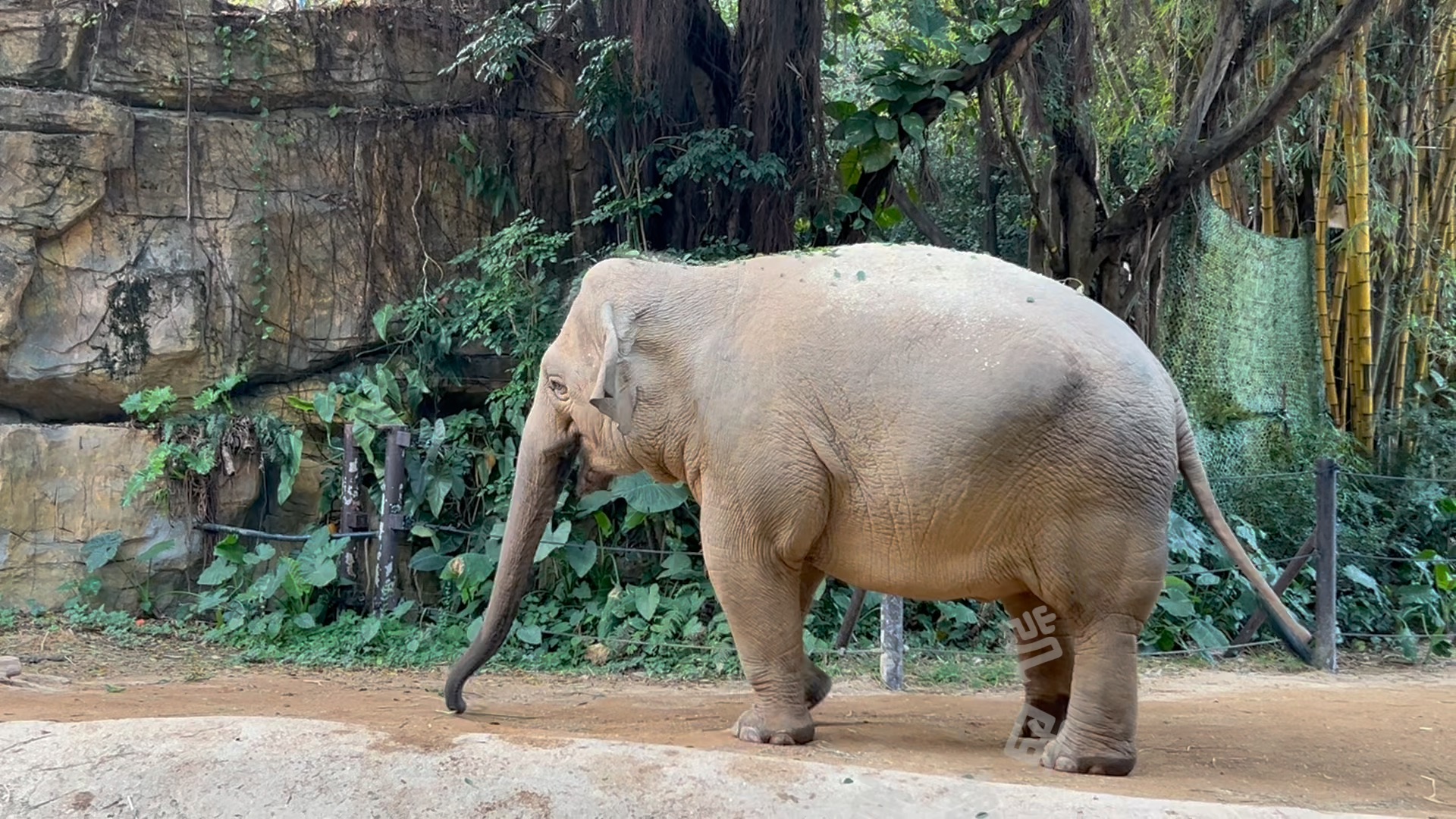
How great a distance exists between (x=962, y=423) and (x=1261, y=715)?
2910mm

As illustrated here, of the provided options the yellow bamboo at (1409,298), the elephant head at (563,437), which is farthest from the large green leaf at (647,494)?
the yellow bamboo at (1409,298)

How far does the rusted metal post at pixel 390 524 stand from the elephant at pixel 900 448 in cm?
294

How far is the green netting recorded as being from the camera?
9.40m

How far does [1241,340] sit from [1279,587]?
3154mm

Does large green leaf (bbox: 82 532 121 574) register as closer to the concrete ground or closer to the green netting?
the concrete ground

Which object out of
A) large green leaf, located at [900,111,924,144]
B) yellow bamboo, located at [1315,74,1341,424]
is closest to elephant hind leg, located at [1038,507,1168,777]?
large green leaf, located at [900,111,924,144]

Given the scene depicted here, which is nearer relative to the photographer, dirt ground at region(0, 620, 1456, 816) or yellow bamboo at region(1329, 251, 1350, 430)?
dirt ground at region(0, 620, 1456, 816)

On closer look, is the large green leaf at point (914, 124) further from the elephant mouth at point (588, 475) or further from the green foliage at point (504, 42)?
the elephant mouth at point (588, 475)

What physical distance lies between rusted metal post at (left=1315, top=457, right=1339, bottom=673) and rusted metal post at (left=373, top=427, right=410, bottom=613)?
622 centimetres

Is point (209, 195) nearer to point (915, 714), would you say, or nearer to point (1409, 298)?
point (915, 714)

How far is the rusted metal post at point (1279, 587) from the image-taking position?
7.54 metres

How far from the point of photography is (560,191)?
941 centimetres

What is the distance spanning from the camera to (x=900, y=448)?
3943mm

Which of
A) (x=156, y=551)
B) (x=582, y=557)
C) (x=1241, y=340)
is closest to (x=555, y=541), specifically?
(x=582, y=557)
